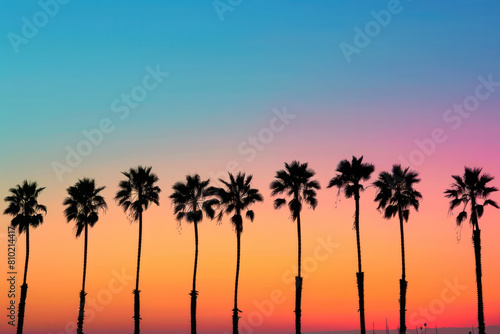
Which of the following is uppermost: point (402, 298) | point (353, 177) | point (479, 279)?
point (353, 177)

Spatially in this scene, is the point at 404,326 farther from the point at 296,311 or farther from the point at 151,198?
the point at 151,198

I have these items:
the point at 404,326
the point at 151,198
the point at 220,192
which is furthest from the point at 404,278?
the point at 151,198

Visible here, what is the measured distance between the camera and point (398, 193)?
259 feet

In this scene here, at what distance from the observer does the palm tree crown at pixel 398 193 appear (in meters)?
78.9

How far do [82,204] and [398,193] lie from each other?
38.8m

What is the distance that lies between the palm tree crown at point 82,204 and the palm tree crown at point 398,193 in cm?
3427

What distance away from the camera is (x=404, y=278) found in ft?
249

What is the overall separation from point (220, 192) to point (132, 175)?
36.2ft

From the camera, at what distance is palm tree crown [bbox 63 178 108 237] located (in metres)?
85.6

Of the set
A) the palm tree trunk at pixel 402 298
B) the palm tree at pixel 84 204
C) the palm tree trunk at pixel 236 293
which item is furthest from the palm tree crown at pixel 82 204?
the palm tree trunk at pixel 402 298

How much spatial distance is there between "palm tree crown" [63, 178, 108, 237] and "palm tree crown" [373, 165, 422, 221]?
34.3 m

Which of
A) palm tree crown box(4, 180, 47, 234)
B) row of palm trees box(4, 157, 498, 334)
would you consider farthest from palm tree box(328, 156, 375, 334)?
palm tree crown box(4, 180, 47, 234)

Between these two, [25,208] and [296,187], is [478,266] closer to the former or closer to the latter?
[296,187]

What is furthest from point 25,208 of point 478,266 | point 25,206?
point 478,266
